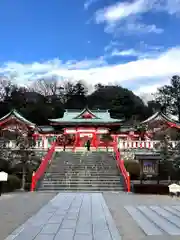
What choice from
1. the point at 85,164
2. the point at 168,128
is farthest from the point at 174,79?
the point at 85,164

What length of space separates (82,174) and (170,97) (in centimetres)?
5632

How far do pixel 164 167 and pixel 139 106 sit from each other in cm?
5108

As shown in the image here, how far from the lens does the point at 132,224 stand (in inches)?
402

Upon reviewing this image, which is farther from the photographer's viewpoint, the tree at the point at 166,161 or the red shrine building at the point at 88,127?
the red shrine building at the point at 88,127

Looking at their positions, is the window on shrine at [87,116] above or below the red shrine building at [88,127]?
above

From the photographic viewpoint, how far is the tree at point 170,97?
77562mm

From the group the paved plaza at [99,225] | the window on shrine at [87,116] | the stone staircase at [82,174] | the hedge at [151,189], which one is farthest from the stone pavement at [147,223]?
the window on shrine at [87,116]

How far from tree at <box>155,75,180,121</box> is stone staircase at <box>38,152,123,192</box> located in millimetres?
47521

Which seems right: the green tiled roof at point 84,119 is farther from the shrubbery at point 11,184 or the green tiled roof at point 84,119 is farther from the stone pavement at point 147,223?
the stone pavement at point 147,223

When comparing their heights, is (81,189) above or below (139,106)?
below

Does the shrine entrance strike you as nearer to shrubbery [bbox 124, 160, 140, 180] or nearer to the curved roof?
the curved roof

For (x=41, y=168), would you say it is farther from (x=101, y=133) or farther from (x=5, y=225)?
(x=101, y=133)

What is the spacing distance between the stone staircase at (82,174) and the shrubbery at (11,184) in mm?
1608

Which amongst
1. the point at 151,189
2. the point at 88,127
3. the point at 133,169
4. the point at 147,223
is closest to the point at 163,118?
the point at 88,127
